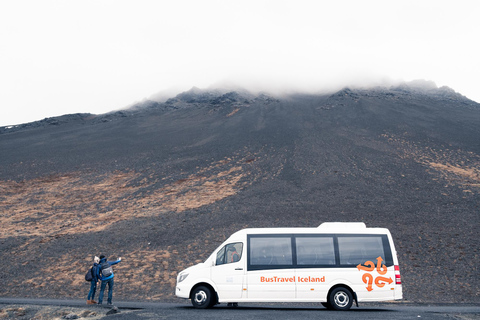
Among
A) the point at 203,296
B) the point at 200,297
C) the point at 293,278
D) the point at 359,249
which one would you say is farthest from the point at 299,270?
the point at 200,297

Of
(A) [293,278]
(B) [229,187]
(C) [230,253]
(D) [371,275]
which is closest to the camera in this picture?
(A) [293,278]

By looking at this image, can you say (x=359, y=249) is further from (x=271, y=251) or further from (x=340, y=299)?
(x=271, y=251)

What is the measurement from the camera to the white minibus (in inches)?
495

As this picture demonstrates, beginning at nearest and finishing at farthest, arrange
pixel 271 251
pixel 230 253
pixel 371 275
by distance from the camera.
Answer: pixel 371 275, pixel 271 251, pixel 230 253

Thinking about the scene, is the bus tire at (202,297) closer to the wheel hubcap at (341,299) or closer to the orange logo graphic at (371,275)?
the wheel hubcap at (341,299)

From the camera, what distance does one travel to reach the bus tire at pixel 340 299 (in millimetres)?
12547

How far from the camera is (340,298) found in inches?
497

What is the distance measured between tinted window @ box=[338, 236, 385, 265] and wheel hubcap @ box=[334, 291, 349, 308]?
1.03 metres

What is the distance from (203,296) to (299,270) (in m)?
3.42

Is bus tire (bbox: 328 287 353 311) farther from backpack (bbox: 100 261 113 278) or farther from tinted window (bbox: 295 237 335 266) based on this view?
backpack (bbox: 100 261 113 278)

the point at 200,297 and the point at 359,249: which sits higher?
the point at 359,249

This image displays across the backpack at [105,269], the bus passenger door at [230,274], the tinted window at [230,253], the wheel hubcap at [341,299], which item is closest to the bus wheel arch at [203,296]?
the bus passenger door at [230,274]

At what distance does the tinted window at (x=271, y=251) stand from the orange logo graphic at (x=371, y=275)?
2.51 metres

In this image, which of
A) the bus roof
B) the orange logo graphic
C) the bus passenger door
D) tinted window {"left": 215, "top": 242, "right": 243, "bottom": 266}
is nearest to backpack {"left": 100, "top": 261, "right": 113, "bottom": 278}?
the bus passenger door
